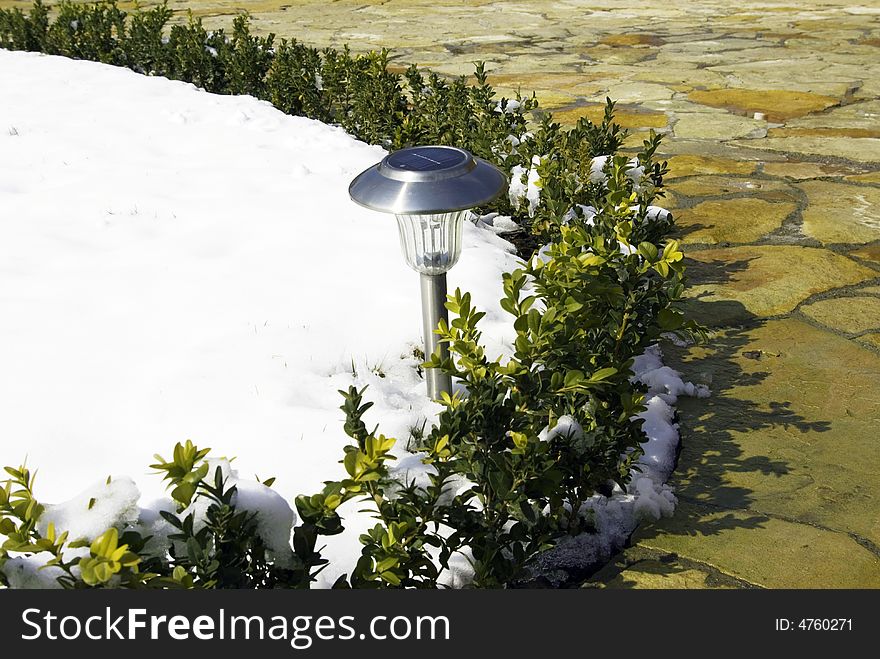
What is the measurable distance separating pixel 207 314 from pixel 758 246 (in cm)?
241

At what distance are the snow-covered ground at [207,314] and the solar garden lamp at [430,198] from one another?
405 millimetres

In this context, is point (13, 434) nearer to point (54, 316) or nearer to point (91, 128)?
point (54, 316)

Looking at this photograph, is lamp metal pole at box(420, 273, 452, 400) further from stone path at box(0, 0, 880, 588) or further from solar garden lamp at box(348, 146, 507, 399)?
stone path at box(0, 0, 880, 588)

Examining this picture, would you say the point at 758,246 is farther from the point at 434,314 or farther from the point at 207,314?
the point at 207,314

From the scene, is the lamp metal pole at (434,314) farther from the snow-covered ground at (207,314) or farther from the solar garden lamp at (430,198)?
the snow-covered ground at (207,314)

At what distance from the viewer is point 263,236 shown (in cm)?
374

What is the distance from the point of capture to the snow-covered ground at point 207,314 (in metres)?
2.49

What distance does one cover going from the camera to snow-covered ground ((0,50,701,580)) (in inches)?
98.0

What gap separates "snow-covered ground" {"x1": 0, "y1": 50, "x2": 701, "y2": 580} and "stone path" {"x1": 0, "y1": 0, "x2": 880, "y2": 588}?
0.20m

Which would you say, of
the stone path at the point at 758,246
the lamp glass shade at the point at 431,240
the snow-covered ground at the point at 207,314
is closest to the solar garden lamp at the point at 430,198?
the lamp glass shade at the point at 431,240

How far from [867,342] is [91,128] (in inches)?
166

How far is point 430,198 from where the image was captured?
222cm

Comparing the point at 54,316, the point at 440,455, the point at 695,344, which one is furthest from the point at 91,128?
the point at 440,455

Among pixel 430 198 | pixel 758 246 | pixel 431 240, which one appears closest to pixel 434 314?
pixel 431 240
